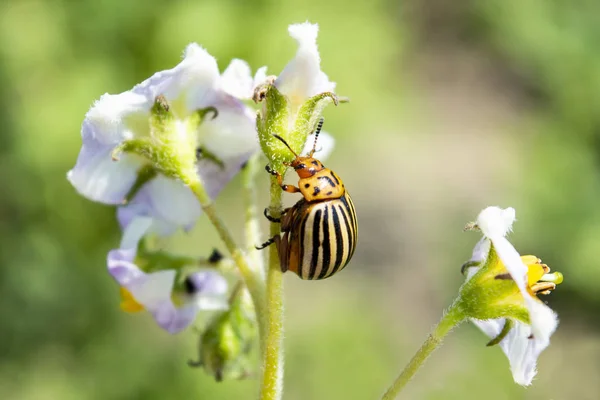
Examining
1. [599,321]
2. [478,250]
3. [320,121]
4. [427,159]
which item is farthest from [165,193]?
[427,159]

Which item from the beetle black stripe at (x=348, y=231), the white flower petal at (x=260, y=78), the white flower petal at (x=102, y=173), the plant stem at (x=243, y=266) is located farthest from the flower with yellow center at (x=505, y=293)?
the white flower petal at (x=102, y=173)

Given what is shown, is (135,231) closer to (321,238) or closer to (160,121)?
(160,121)

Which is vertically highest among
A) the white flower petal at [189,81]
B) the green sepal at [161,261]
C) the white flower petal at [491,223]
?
the white flower petal at [189,81]

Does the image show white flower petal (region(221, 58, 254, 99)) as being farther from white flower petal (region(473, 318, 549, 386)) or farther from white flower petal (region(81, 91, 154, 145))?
white flower petal (region(473, 318, 549, 386))

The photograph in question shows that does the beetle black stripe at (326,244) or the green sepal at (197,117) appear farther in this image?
the green sepal at (197,117)

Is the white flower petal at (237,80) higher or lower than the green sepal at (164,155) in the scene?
higher

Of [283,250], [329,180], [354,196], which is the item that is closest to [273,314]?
[283,250]

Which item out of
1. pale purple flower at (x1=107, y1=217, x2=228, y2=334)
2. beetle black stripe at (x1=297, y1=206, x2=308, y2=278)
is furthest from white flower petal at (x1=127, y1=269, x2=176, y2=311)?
beetle black stripe at (x1=297, y1=206, x2=308, y2=278)

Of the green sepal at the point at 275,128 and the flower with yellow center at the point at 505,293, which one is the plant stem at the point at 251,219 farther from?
the flower with yellow center at the point at 505,293
